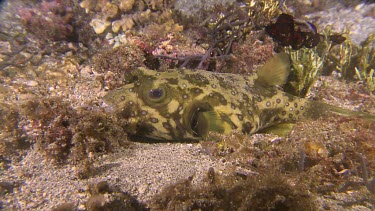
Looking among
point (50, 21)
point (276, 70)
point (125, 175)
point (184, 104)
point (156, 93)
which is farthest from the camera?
point (50, 21)

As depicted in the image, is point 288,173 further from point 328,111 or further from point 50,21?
point 50,21

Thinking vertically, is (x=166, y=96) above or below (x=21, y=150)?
above

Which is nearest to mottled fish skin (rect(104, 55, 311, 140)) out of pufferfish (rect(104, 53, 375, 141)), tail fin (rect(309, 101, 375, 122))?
pufferfish (rect(104, 53, 375, 141))

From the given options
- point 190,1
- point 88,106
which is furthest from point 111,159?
point 190,1

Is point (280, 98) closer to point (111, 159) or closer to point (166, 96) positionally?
point (166, 96)

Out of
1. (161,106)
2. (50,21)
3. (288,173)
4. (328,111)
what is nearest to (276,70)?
(328,111)

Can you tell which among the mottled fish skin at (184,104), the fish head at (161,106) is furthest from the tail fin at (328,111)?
the fish head at (161,106)
